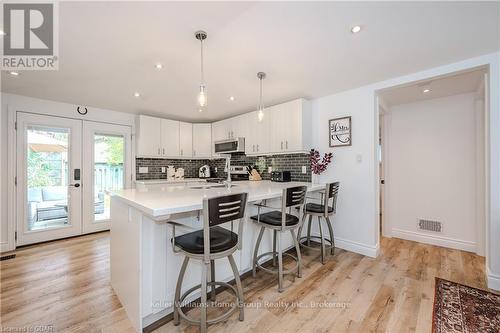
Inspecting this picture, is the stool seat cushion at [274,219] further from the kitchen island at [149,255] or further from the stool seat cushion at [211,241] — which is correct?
the stool seat cushion at [211,241]

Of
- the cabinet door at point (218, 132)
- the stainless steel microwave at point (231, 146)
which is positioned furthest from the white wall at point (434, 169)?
the cabinet door at point (218, 132)

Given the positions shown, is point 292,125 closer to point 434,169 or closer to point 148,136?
point 434,169

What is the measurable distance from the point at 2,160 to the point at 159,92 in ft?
7.94

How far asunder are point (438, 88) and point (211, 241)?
3.48m

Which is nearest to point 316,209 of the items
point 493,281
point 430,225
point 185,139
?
point 493,281

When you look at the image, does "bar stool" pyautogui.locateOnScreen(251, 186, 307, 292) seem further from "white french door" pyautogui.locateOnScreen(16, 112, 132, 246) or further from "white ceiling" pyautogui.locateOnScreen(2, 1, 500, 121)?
"white french door" pyautogui.locateOnScreen(16, 112, 132, 246)

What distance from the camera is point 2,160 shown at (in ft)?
9.79

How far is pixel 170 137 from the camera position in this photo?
4332mm

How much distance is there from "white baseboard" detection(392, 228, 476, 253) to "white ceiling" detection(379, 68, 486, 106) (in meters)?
2.09

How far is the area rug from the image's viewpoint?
1541 millimetres

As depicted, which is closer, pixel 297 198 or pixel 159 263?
pixel 159 263

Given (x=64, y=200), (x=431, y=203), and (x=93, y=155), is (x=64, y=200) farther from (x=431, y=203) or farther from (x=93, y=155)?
(x=431, y=203)

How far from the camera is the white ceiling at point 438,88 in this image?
2.47 m

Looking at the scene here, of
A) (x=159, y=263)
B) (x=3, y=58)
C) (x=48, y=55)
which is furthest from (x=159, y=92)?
(x=159, y=263)
